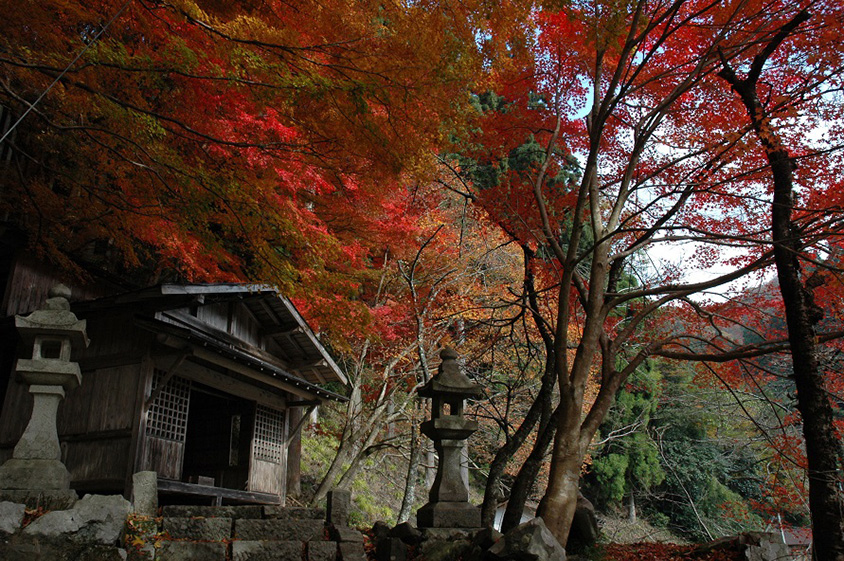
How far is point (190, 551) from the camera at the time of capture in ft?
20.6

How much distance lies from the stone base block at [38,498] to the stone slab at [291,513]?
7.40 feet

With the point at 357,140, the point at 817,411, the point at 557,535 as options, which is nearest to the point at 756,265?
the point at 817,411

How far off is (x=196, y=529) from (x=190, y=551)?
44 cm

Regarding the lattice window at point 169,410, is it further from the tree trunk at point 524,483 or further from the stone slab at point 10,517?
the tree trunk at point 524,483

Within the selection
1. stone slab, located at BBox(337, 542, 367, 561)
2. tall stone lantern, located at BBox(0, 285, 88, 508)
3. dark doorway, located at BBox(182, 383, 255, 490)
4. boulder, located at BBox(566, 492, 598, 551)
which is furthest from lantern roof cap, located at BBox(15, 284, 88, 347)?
boulder, located at BBox(566, 492, 598, 551)

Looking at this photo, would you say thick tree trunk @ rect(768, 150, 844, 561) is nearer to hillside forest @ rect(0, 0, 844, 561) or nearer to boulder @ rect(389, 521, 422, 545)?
hillside forest @ rect(0, 0, 844, 561)

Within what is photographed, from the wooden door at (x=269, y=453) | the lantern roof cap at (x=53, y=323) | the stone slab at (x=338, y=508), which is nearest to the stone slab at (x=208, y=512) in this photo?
the stone slab at (x=338, y=508)

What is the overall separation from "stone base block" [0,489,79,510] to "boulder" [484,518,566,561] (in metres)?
4.88

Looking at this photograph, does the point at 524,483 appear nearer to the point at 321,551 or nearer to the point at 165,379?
the point at 321,551

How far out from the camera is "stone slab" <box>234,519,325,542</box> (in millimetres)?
6898

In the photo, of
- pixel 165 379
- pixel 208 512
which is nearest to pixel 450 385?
pixel 208 512

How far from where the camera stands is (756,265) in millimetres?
7008

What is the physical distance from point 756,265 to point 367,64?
5.82 metres

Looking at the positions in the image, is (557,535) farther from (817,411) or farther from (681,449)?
(681,449)
